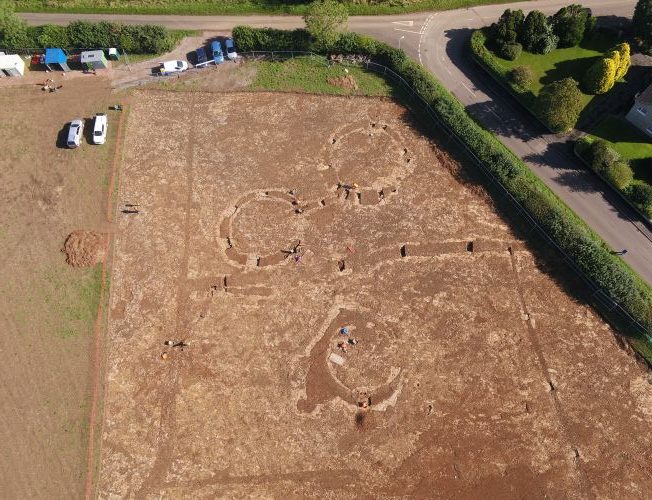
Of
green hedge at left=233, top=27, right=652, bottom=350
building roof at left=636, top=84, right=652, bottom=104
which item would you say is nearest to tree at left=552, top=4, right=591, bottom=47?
building roof at left=636, top=84, right=652, bottom=104

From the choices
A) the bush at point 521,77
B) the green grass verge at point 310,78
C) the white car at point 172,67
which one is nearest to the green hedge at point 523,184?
the green grass verge at point 310,78

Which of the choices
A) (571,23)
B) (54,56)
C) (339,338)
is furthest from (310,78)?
(339,338)

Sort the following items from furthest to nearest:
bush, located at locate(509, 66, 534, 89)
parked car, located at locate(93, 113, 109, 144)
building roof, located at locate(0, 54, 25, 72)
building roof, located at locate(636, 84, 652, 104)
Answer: building roof, located at locate(0, 54, 25, 72), bush, located at locate(509, 66, 534, 89), parked car, located at locate(93, 113, 109, 144), building roof, located at locate(636, 84, 652, 104)

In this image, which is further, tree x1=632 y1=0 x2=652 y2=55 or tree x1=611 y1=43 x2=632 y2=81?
tree x1=632 y1=0 x2=652 y2=55

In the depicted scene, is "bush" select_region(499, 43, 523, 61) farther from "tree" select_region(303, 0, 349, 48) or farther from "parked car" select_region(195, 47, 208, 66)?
"parked car" select_region(195, 47, 208, 66)

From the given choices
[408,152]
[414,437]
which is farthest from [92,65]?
[414,437]

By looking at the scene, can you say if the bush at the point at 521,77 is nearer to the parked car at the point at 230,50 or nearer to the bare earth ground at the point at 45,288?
the parked car at the point at 230,50

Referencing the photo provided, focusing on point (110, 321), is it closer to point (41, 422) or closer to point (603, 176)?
point (41, 422)
